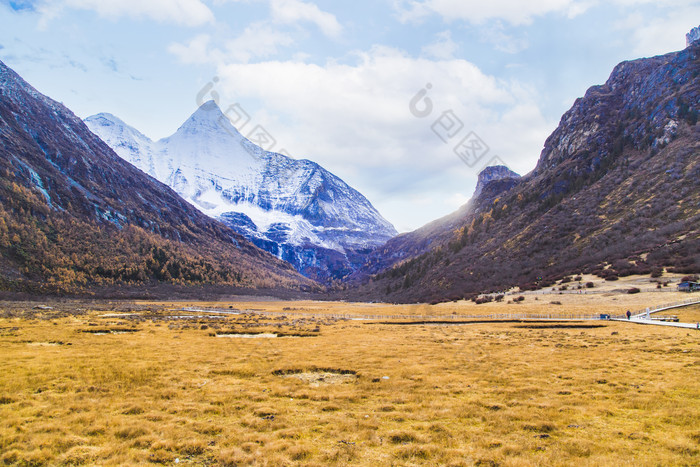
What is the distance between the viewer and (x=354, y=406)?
51.3 feet

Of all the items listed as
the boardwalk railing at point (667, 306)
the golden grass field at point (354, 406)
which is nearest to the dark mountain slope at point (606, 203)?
the boardwalk railing at point (667, 306)

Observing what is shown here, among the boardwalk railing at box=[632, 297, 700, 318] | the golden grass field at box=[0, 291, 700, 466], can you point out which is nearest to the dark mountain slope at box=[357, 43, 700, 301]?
the boardwalk railing at box=[632, 297, 700, 318]

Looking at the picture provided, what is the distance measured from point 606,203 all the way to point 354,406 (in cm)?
14201

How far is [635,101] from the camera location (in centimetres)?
16012

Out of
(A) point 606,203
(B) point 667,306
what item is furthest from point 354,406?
(A) point 606,203

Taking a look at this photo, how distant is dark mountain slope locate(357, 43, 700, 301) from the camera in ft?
313

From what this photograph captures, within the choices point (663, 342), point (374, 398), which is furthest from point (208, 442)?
point (663, 342)

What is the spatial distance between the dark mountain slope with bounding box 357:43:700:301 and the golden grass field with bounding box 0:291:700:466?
3129 inches

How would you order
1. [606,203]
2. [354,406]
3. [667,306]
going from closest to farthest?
1. [354,406]
2. [667,306]
3. [606,203]

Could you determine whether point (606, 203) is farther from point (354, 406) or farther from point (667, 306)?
point (354, 406)

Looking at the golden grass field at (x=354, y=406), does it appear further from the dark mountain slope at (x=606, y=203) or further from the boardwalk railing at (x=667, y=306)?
the dark mountain slope at (x=606, y=203)

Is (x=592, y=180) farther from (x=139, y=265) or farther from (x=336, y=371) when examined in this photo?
(x=139, y=265)

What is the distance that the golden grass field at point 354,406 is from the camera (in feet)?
34.2

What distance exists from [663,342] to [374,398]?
92.2 ft
